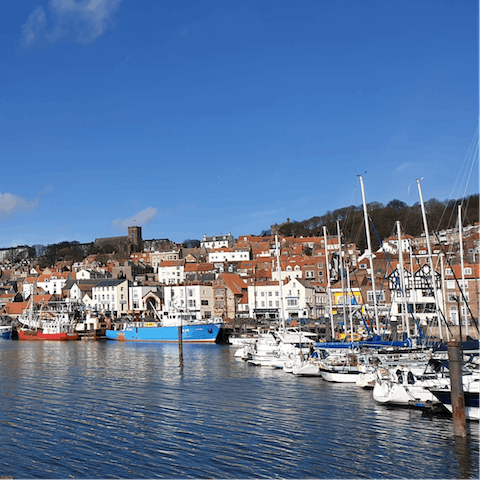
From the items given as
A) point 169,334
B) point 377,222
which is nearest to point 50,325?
point 169,334

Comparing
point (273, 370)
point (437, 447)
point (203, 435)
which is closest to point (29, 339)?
point (273, 370)

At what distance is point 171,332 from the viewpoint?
251ft

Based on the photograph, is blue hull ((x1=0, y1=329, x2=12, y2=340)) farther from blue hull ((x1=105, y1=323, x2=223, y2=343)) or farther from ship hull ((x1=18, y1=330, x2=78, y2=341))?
blue hull ((x1=105, y1=323, x2=223, y2=343))

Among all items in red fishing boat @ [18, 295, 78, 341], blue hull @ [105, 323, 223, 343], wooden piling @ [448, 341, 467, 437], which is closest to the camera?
wooden piling @ [448, 341, 467, 437]

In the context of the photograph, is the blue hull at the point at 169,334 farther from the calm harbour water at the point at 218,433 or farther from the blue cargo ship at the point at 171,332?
the calm harbour water at the point at 218,433

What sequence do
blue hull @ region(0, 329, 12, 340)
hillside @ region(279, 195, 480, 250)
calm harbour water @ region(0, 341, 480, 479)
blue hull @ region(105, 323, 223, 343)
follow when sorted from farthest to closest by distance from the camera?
hillside @ region(279, 195, 480, 250)
blue hull @ region(0, 329, 12, 340)
blue hull @ region(105, 323, 223, 343)
calm harbour water @ region(0, 341, 480, 479)

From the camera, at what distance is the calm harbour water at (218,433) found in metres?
17.1

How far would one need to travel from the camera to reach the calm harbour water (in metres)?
17.1

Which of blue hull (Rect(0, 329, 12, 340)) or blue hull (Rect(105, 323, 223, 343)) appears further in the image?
blue hull (Rect(0, 329, 12, 340))

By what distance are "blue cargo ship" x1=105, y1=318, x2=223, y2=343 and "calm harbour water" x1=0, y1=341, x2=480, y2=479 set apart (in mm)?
37049

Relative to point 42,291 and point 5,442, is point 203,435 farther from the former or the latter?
point 42,291

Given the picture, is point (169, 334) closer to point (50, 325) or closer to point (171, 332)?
point (171, 332)

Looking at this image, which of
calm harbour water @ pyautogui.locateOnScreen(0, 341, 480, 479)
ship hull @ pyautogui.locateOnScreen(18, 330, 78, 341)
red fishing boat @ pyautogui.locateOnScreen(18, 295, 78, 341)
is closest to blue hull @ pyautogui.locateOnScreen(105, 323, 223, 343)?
ship hull @ pyautogui.locateOnScreen(18, 330, 78, 341)

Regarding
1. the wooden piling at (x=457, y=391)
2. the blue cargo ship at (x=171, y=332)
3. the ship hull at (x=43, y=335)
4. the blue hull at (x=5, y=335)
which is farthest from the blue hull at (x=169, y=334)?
the wooden piling at (x=457, y=391)
